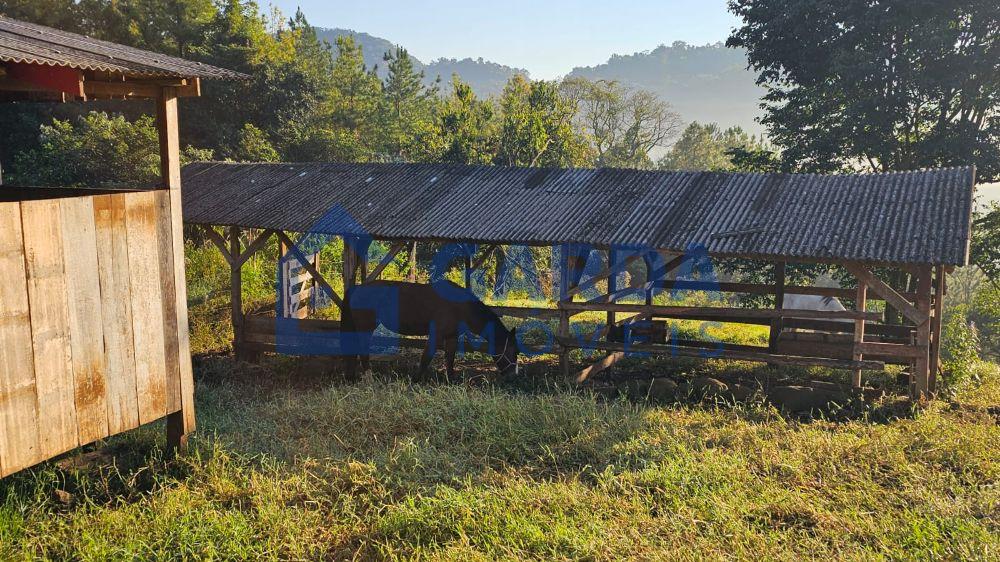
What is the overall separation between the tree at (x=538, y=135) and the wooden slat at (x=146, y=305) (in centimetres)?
2435

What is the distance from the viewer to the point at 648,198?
1138 centimetres

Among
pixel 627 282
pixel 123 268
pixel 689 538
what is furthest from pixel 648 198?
pixel 627 282

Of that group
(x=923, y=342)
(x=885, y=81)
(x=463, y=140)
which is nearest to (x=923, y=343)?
(x=923, y=342)

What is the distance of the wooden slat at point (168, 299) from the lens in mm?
6660

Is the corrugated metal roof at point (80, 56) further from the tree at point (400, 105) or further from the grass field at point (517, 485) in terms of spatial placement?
the tree at point (400, 105)

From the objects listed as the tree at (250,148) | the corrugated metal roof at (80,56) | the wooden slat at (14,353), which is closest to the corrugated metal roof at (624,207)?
the corrugated metal roof at (80,56)

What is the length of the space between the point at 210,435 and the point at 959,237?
30.6 ft

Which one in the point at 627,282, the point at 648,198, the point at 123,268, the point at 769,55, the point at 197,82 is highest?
the point at 769,55

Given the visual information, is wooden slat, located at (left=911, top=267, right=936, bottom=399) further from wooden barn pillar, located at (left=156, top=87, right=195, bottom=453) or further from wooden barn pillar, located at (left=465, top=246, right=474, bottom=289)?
wooden barn pillar, located at (left=156, top=87, right=195, bottom=453)

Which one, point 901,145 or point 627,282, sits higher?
point 901,145

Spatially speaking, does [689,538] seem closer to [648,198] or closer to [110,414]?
[110,414]

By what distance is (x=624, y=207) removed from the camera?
11125 millimetres

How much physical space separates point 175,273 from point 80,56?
2.07m

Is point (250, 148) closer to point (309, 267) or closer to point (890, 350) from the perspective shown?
point (309, 267)
